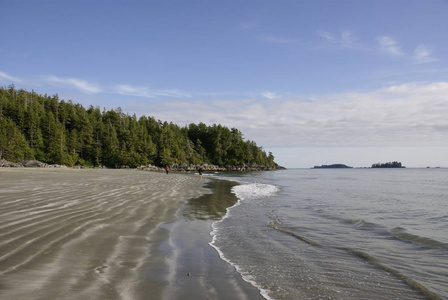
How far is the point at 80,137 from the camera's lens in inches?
3593

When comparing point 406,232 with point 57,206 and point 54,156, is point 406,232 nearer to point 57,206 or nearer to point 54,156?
point 57,206

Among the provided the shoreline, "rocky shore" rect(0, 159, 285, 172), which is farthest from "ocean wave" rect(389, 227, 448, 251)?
"rocky shore" rect(0, 159, 285, 172)

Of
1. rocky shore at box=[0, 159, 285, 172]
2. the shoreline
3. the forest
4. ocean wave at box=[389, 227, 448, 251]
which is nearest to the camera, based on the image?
the shoreline

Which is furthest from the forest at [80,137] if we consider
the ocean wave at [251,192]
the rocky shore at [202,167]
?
the ocean wave at [251,192]

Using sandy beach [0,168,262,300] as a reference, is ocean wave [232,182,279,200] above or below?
below

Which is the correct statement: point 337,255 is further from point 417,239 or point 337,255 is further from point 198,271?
point 417,239

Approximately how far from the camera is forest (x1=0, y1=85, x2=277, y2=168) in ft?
255

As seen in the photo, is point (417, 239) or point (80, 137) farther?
point (80, 137)

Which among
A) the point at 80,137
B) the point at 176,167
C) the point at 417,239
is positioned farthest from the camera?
the point at 176,167

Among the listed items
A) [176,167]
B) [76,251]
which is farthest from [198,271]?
[176,167]

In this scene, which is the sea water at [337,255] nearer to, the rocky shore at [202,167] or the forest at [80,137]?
the forest at [80,137]

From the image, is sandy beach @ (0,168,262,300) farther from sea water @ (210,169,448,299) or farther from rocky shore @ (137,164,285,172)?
rocky shore @ (137,164,285,172)

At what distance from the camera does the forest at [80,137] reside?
77.8 m

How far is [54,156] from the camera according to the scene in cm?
7769
